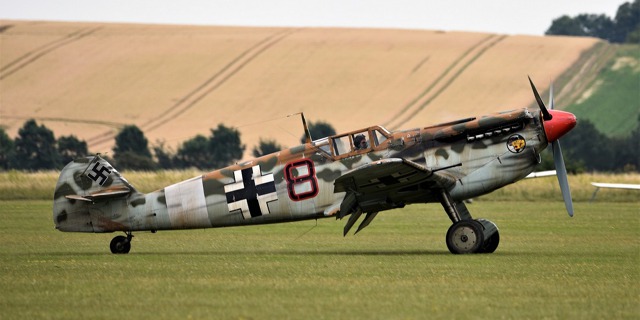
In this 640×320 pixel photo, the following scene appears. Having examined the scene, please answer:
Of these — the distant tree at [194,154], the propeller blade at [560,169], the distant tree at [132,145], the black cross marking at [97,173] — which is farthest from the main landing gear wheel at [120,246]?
the distant tree at [194,154]

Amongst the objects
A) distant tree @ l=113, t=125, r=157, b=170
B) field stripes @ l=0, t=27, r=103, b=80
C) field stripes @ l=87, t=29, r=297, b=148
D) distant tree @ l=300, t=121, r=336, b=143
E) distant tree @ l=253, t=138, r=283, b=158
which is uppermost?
field stripes @ l=0, t=27, r=103, b=80

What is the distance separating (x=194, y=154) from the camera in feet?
209

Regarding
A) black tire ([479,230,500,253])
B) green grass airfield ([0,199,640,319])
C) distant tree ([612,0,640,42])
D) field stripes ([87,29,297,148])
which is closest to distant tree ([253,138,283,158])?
field stripes ([87,29,297,148])

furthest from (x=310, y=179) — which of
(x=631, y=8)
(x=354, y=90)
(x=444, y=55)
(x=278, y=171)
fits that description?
(x=631, y=8)

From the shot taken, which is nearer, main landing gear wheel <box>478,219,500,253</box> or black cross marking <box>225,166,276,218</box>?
main landing gear wheel <box>478,219,500,253</box>

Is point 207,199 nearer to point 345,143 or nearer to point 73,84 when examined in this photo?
point 345,143

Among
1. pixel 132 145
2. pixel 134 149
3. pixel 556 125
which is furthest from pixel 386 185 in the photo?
pixel 132 145

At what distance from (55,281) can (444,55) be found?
6940 cm

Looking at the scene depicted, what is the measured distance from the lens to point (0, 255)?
1688 centimetres

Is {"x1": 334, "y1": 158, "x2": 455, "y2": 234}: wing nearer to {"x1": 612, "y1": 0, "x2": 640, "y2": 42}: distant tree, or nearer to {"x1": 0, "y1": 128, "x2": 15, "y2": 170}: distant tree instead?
{"x1": 0, "y1": 128, "x2": 15, "y2": 170}: distant tree

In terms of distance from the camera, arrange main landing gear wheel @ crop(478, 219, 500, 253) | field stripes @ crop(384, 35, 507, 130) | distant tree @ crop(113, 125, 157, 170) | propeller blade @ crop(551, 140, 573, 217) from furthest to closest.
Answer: field stripes @ crop(384, 35, 507, 130) < distant tree @ crop(113, 125, 157, 170) < propeller blade @ crop(551, 140, 573, 217) < main landing gear wheel @ crop(478, 219, 500, 253)

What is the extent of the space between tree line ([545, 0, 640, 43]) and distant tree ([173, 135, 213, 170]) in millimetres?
78879

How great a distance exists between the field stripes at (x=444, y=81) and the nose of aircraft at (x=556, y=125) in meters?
46.5

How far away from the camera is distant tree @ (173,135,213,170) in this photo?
63531 mm
